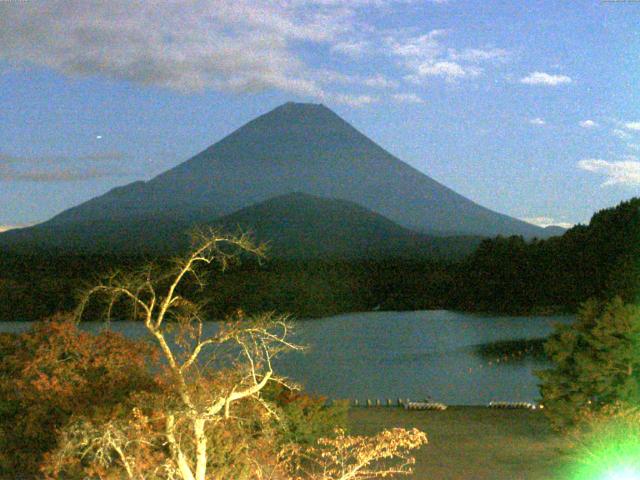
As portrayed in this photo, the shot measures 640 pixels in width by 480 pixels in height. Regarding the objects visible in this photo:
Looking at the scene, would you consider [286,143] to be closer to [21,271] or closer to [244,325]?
[21,271]

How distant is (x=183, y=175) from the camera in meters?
104

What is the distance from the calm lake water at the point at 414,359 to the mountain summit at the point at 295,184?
159 feet

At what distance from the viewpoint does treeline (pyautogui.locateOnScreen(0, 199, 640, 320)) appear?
39875 millimetres

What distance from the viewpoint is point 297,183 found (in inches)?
4060

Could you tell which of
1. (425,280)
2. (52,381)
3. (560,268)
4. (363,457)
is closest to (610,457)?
(363,457)

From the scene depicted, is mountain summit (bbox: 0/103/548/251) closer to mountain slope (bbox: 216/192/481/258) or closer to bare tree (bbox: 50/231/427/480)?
mountain slope (bbox: 216/192/481/258)

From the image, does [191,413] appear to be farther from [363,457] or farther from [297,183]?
[297,183]

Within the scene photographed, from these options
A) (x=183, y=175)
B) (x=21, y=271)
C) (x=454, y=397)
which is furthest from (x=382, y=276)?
(x=183, y=175)

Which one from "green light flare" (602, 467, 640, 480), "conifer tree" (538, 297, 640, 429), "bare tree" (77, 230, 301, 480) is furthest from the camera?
"conifer tree" (538, 297, 640, 429)

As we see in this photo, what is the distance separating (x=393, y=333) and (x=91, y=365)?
30163 millimetres

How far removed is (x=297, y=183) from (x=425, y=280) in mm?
53089

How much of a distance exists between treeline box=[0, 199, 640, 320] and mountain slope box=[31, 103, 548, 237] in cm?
3804

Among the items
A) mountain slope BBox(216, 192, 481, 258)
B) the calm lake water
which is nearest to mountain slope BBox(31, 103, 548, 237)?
mountain slope BBox(216, 192, 481, 258)

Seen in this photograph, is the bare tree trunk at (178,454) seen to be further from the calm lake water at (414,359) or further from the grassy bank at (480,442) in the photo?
the calm lake water at (414,359)
